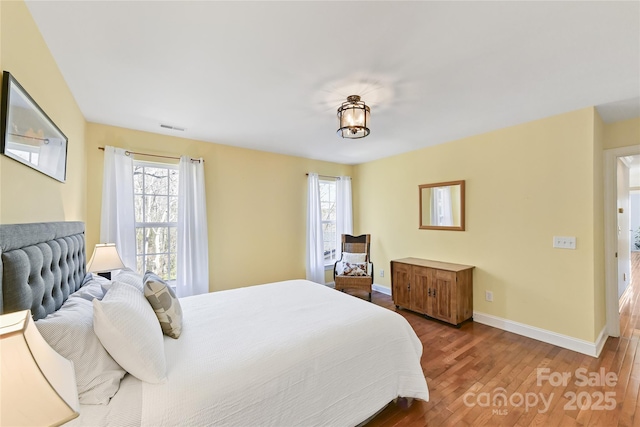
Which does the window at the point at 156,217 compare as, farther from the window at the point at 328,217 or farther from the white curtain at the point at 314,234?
the window at the point at 328,217

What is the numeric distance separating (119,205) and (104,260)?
821mm

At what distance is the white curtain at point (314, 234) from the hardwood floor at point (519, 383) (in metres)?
2.01

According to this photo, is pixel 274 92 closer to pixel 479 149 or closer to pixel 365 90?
pixel 365 90

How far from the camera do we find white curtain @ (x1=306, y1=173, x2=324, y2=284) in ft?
14.8

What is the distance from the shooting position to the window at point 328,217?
4965mm

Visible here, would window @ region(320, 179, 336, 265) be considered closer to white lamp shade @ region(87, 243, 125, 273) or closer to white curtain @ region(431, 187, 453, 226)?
white curtain @ region(431, 187, 453, 226)

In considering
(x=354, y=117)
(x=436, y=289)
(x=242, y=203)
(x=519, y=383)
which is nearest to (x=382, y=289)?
(x=436, y=289)

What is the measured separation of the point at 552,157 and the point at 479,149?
755mm

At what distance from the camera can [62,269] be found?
1.56 metres

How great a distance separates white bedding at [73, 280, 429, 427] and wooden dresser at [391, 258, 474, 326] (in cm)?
154

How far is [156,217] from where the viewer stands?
332 centimetres

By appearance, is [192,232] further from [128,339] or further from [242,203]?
[128,339]

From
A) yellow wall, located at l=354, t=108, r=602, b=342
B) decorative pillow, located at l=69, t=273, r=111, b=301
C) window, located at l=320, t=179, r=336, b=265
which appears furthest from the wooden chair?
decorative pillow, located at l=69, t=273, r=111, b=301

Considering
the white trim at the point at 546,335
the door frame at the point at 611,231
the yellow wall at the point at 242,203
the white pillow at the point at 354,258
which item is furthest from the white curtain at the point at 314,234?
the door frame at the point at 611,231
